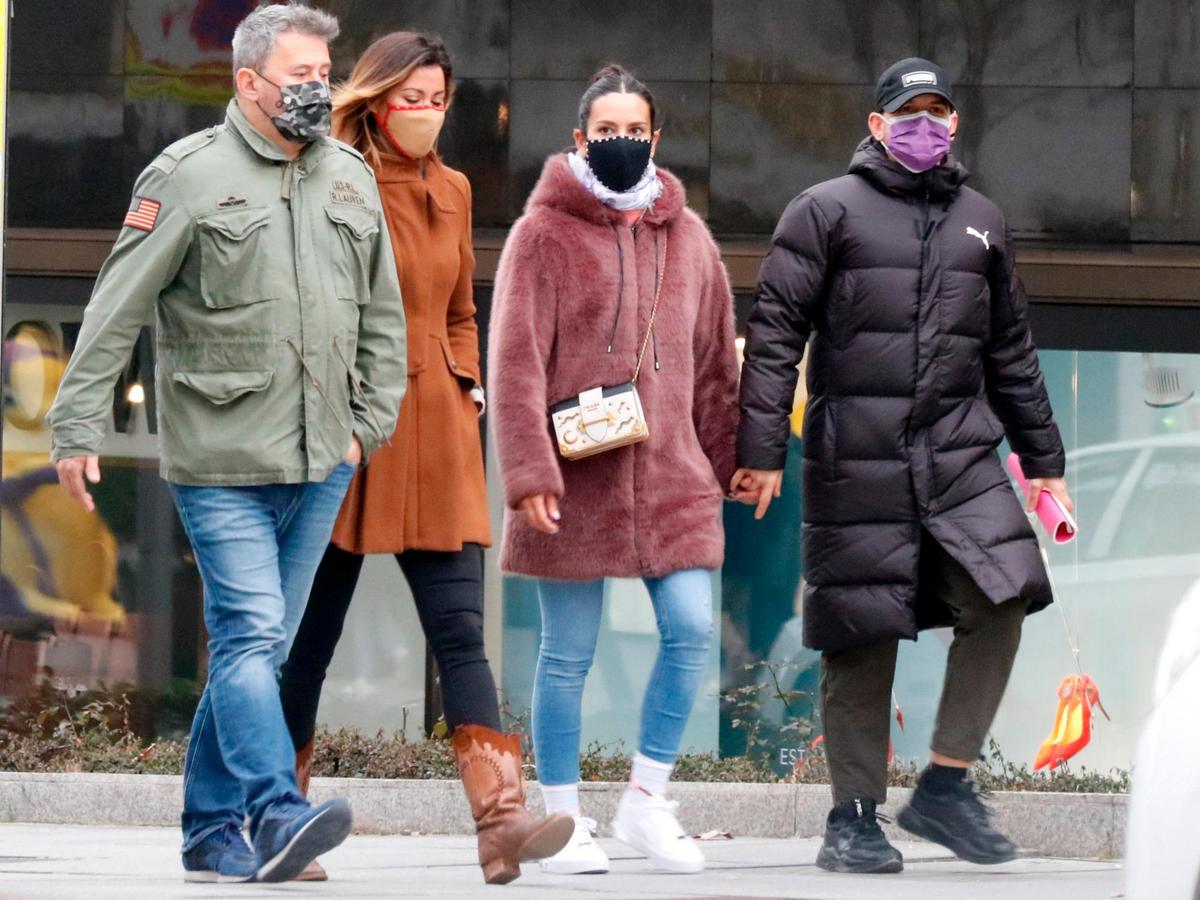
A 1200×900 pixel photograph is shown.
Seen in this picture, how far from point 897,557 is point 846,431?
14.9 inches

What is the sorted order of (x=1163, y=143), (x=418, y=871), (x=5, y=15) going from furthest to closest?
(x=1163, y=143) → (x=418, y=871) → (x=5, y=15)

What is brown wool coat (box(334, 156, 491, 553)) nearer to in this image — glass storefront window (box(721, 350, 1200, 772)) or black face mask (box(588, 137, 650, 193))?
black face mask (box(588, 137, 650, 193))

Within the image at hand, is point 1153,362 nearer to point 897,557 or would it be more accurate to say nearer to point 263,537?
point 897,557

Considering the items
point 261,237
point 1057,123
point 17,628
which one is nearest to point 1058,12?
point 1057,123

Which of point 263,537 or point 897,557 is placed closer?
point 263,537

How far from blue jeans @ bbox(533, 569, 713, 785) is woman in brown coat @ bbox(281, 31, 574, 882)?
366 millimetres

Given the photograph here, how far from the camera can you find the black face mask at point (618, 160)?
600cm

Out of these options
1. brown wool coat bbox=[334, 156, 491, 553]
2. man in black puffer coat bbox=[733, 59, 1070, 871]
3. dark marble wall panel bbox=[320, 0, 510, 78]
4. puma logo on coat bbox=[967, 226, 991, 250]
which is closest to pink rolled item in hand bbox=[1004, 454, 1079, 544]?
man in black puffer coat bbox=[733, 59, 1070, 871]

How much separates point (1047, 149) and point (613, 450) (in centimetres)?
560

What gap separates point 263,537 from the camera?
→ 207 inches

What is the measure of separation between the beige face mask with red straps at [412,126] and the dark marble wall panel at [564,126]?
5.20 metres

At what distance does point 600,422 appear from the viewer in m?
5.93

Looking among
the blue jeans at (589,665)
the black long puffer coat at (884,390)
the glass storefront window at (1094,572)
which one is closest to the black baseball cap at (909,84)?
the black long puffer coat at (884,390)

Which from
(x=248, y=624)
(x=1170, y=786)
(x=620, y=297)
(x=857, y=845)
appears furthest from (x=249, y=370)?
(x=1170, y=786)
